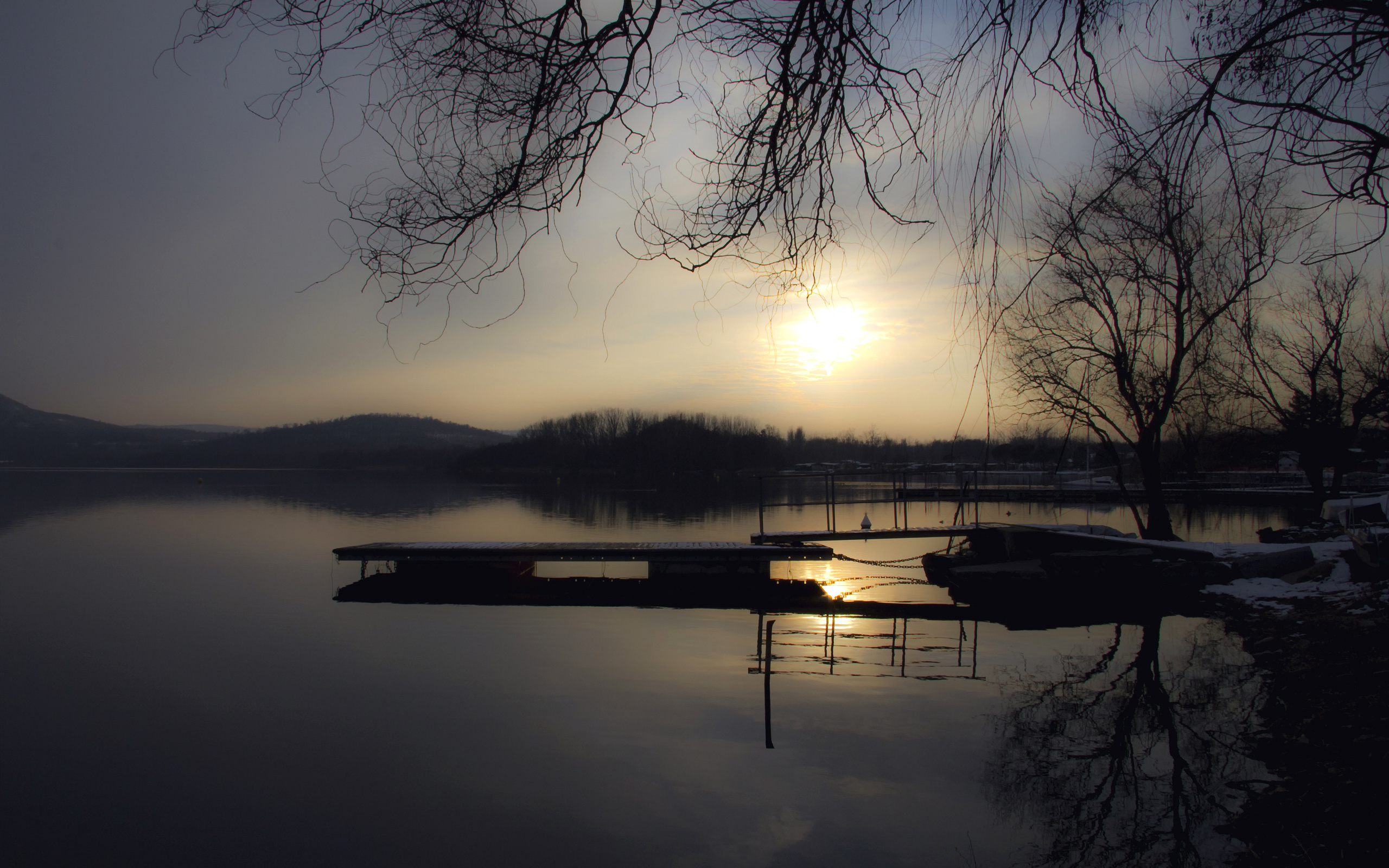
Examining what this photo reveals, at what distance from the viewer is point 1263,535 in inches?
766

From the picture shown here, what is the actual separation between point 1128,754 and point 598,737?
15.7 feet

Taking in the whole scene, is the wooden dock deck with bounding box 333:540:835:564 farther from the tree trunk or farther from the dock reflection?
the tree trunk

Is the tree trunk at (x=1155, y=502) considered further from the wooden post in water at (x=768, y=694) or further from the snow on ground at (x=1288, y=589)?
the wooden post in water at (x=768, y=694)

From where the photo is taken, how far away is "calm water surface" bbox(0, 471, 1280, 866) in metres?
5.37

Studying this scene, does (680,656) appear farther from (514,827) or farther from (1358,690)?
(1358,690)

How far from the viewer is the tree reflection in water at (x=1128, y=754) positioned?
4969mm

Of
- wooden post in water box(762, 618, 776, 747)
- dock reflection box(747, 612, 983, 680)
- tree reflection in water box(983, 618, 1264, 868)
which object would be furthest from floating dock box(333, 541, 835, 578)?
wooden post in water box(762, 618, 776, 747)

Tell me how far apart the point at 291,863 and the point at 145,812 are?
73.5 inches

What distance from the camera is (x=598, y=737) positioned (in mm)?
7371

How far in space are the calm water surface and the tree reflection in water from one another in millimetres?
32

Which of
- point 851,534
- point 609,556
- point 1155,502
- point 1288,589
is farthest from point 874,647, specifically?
point 1155,502

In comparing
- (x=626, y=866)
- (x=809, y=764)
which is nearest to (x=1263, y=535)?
(x=809, y=764)

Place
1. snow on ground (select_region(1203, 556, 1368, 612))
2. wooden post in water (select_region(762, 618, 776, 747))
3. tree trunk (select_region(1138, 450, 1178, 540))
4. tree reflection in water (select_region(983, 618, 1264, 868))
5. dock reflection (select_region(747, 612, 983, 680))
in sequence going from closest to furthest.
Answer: tree reflection in water (select_region(983, 618, 1264, 868)), wooden post in water (select_region(762, 618, 776, 747)), dock reflection (select_region(747, 612, 983, 680)), snow on ground (select_region(1203, 556, 1368, 612)), tree trunk (select_region(1138, 450, 1178, 540))

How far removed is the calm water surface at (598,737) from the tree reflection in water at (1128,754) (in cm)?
3
